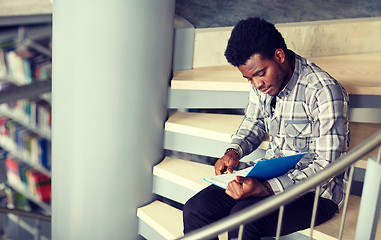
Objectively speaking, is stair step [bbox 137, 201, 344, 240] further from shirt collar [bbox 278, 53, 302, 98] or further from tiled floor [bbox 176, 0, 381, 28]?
tiled floor [bbox 176, 0, 381, 28]

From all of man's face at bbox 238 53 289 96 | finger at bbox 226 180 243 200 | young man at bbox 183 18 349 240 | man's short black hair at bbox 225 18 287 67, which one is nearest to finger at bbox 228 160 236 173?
young man at bbox 183 18 349 240

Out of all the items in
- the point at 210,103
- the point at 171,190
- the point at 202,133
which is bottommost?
the point at 171,190

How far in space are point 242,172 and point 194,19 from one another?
4.69ft

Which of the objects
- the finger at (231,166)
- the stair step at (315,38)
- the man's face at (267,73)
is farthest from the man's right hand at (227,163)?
the stair step at (315,38)

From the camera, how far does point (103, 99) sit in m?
2.42

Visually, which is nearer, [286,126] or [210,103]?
[286,126]

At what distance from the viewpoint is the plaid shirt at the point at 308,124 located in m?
1.77

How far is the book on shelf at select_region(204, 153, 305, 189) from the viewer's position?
5.57 ft

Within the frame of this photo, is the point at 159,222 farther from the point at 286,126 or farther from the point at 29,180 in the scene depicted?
the point at 29,180

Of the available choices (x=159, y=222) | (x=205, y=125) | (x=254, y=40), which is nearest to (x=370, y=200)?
(x=254, y=40)

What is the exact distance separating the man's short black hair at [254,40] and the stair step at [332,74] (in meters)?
0.53

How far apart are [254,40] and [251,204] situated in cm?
65

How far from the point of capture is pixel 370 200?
1562 mm

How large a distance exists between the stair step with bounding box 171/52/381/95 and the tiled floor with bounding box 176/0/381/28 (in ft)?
1.15
